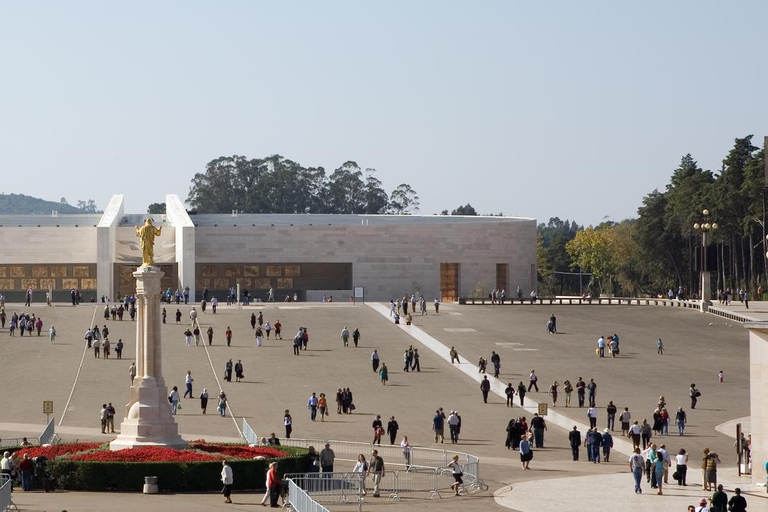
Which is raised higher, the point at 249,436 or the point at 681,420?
the point at 681,420

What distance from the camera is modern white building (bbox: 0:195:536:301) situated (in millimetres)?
93688

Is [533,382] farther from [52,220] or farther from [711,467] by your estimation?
[52,220]

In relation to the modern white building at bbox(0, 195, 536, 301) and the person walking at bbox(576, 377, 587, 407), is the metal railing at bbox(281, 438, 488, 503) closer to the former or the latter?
the person walking at bbox(576, 377, 587, 407)

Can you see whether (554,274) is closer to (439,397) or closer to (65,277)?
(65,277)

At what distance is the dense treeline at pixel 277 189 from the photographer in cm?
17600

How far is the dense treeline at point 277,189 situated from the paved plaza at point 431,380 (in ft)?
346

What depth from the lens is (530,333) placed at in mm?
59375

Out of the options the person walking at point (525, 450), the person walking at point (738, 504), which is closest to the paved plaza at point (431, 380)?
the person walking at point (525, 450)

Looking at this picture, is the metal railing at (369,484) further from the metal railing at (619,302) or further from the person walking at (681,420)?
the metal railing at (619,302)

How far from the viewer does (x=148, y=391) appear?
1165 inches

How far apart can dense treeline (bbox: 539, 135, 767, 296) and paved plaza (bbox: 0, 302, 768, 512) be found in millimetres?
18425

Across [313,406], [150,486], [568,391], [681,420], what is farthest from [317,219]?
[150,486]

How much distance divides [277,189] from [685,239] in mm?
80970

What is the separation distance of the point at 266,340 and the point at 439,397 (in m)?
14.9
